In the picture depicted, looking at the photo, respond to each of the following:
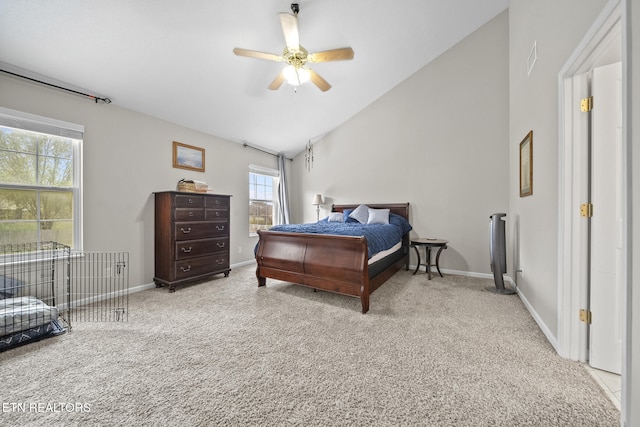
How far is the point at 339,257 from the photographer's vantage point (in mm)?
2713

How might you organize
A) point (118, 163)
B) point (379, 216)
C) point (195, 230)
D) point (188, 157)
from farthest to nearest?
1. point (379, 216)
2. point (188, 157)
3. point (195, 230)
4. point (118, 163)

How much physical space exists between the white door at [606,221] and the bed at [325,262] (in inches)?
63.8

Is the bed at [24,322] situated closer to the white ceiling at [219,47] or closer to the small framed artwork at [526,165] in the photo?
the white ceiling at [219,47]

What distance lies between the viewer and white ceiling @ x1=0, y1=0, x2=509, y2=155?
2.12 metres

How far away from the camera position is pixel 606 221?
1.56 meters

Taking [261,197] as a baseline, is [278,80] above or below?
above

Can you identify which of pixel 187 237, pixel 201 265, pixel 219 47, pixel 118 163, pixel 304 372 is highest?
pixel 219 47

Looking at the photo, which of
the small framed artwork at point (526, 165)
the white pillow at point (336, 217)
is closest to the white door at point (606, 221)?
the small framed artwork at point (526, 165)

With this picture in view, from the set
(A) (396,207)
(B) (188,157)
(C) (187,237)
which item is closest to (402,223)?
(A) (396,207)

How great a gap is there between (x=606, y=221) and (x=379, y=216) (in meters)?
2.78

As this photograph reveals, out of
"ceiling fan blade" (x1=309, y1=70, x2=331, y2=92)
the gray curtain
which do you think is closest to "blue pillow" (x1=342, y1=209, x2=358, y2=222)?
the gray curtain

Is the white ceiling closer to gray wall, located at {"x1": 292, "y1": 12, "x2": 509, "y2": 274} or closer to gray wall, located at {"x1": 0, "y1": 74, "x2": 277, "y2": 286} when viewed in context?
gray wall, located at {"x1": 0, "y1": 74, "x2": 277, "y2": 286}

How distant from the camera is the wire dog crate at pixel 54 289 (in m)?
2.00

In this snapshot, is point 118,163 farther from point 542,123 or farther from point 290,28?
point 542,123
